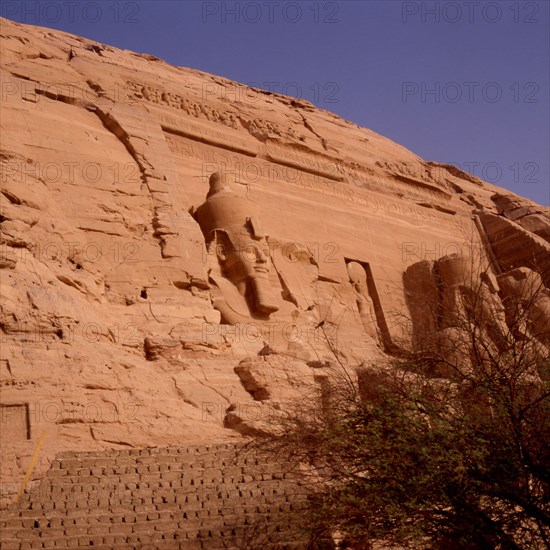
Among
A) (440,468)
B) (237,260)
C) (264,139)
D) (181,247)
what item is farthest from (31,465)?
(264,139)

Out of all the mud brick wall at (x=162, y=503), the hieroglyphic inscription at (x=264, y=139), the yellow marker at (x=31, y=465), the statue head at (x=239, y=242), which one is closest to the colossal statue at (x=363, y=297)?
the hieroglyphic inscription at (x=264, y=139)

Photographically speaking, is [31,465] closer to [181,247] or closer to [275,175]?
[181,247]

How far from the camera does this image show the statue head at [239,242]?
41.9 ft

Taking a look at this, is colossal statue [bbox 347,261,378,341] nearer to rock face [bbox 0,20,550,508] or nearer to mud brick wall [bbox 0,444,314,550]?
rock face [bbox 0,20,550,508]

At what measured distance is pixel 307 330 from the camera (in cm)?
1293

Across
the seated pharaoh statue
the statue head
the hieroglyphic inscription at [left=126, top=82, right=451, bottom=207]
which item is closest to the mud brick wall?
the seated pharaoh statue

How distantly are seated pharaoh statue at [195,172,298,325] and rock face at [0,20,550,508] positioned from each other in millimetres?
30

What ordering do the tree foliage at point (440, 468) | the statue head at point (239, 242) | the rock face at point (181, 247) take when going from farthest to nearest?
1. the statue head at point (239, 242)
2. the rock face at point (181, 247)
3. the tree foliage at point (440, 468)

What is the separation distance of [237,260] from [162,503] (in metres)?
5.87

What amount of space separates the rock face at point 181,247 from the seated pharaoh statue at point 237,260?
1.2 inches

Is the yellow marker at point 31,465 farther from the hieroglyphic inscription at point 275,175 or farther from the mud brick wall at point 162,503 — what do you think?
the hieroglyphic inscription at point 275,175

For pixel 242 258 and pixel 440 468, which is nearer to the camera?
pixel 440 468

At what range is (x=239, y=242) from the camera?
42.8ft

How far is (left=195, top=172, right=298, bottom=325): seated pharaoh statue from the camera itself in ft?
41.0
